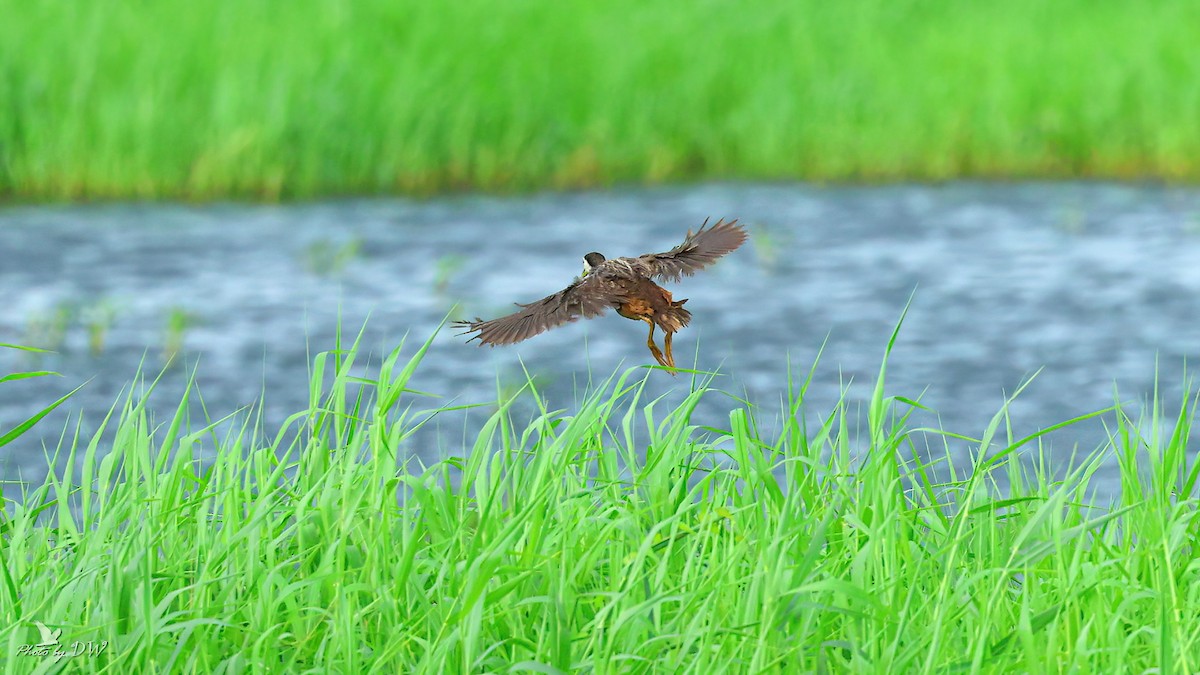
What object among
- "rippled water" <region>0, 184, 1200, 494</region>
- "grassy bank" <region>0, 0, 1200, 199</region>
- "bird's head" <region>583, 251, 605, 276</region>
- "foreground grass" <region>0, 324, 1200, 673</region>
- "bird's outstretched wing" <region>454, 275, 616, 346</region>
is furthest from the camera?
"grassy bank" <region>0, 0, 1200, 199</region>

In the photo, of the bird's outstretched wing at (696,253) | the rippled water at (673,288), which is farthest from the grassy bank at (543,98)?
the bird's outstretched wing at (696,253)

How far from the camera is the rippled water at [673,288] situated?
7758 millimetres

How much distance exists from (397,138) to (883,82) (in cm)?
377

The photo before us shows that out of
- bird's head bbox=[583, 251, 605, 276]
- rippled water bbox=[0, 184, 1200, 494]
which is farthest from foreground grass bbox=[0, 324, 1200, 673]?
rippled water bbox=[0, 184, 1200, 494]

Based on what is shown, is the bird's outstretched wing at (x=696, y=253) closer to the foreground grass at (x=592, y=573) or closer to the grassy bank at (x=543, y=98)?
the foreground grass at (x=592, y=573)

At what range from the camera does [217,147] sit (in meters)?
11.6

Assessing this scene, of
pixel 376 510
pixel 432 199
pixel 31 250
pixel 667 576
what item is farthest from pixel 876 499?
pixel 432 199

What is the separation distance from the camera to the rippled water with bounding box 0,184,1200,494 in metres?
7.76

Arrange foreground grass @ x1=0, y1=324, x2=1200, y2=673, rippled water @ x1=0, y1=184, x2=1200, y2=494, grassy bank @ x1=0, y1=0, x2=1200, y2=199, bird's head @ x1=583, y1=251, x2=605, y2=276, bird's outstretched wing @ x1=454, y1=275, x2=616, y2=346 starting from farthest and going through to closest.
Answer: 1. grassy bank @ x1=0, y1=0, x2=1200, y2=199
2. rippled water @ x1=0, y1=184, x2=1200, y2=494
3. foreground grass @ x1=0, y1=324, x2=1200, y2=673
4. bird's head @ x1=583, y1=251, x2=605, y2=276
5. bird's outstretched wing @ x1=454, y1=275, x2=616, y2=346

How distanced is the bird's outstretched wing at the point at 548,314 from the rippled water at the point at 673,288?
3602 millimetres

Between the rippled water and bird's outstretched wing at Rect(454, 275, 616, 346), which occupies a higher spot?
bird's outstretched wing at Rect(454, 275, 616, 346)

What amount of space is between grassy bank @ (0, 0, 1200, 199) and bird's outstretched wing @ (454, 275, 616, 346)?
903 cm

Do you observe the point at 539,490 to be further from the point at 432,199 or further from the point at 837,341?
the point at 432,199

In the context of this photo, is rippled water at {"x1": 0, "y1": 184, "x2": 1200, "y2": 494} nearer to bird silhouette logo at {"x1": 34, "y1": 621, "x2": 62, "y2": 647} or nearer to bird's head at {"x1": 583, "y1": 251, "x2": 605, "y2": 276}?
bird silhouette logo at {"x1": 34, "y1": 621, "x2": 62, "y2": 647}
